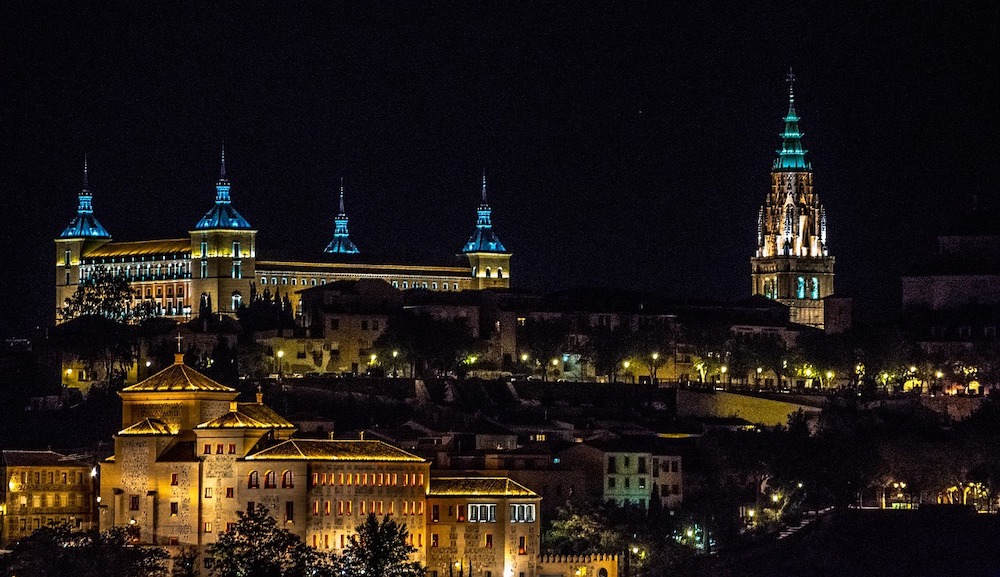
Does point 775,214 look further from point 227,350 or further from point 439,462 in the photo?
point 439,462

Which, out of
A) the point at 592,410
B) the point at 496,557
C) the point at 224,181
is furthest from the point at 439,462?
the point at 224,181

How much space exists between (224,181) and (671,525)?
2470 inches

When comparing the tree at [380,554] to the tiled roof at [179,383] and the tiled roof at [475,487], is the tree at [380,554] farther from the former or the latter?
the tiled roof at [179,383]

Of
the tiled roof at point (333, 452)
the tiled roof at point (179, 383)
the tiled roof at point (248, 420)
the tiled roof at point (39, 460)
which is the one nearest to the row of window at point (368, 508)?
the tiled roof at point (333, 452)

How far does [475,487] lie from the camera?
310 feet

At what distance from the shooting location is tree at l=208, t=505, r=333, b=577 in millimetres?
84625

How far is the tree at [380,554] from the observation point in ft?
283

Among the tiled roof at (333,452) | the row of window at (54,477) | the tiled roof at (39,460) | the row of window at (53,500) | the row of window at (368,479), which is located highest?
the tiled roof at (333,452)

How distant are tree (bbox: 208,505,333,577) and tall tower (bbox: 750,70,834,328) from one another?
74.7 m

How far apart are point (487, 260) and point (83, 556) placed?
82680 millimetres

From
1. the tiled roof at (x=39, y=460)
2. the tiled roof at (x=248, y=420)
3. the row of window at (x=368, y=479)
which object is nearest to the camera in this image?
the row of window at (x=368, y=479)

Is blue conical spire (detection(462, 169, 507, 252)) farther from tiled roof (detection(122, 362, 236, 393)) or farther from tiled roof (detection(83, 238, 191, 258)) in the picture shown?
tiled roof (detection(122, 362, 236, 393))

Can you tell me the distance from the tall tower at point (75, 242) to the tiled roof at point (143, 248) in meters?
0.61

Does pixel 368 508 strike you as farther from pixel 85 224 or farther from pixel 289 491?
pixel 85 224
